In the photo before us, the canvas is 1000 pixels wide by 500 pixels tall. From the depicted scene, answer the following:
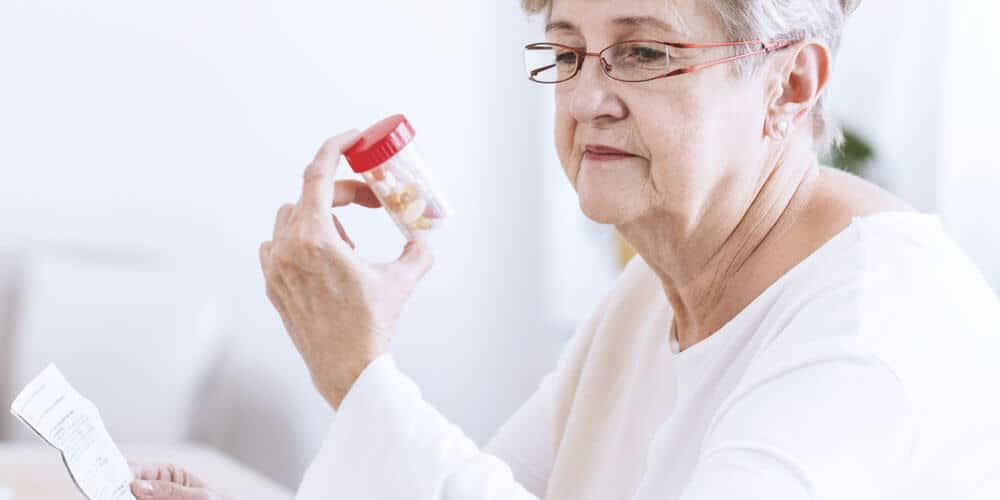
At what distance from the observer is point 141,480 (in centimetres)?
130

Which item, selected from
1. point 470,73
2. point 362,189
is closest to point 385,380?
point 362,189

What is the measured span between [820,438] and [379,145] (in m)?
0.55

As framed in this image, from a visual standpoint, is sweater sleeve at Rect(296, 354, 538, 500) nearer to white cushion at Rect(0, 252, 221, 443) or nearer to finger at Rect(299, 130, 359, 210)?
finger at Rect(299, 130, 359, 210)

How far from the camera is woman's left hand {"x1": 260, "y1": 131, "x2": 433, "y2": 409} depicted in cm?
117

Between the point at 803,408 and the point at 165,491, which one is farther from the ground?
the point at 803,408

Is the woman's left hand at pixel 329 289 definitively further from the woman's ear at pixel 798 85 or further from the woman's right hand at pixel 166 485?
the woman's ear at pixel 798 85

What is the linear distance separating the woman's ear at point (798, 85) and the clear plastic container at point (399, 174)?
357 millimetres

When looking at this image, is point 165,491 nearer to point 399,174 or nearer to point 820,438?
point 399,174

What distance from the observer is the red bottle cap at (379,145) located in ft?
4.15

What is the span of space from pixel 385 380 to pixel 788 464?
0.39 meters

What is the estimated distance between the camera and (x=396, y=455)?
1.13 metres

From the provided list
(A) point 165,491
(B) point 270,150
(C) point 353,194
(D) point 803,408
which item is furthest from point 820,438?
(B) point 270,150

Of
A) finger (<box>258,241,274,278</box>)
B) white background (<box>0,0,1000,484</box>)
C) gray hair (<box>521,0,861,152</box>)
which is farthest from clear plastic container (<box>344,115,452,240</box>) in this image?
white background (<box>0,0,1000,484</box>)

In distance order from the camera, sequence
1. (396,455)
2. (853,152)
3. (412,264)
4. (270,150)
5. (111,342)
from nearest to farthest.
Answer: (396,455) → (412,264) → (111,342) → (853,152) → (270,150)
